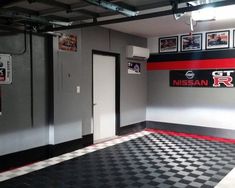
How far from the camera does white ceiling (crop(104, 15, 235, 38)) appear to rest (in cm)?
533

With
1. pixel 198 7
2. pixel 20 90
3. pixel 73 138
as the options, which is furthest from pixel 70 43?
pixel 198 7

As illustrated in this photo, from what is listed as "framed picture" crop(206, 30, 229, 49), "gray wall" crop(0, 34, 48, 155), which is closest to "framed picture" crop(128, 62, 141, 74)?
"framed picture" crop(206, 30, 229, 49)

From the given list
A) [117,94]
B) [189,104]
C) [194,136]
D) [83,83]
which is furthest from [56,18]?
[194,136]

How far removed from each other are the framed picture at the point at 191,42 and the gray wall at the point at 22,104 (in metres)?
4.02

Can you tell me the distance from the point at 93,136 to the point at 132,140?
988mm

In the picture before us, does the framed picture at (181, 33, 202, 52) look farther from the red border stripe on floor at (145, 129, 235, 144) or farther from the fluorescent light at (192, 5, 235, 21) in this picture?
the red border stripe on floor at (145, 129, 235, 144)

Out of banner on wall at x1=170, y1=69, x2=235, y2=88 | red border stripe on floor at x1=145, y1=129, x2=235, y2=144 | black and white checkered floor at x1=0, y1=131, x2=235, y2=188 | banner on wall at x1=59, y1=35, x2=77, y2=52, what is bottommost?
black and white checkered floor at x1=0, y1=131, x2=235, y2=188

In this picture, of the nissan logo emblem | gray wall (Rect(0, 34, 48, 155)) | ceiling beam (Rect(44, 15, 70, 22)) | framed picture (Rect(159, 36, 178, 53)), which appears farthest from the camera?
framed picture (Rect(159, 36, 178, 53))

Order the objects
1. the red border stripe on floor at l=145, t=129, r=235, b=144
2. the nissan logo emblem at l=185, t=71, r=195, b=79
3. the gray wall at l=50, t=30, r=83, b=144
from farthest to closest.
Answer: the nissan logo emblem at l=185, t=71, r=195, b=79, the red border stripe on floor at l=145, t=129, r=235, b=144, the gray wall at l=50, t=30, r=83, b=144

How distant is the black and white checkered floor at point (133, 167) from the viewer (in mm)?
3561

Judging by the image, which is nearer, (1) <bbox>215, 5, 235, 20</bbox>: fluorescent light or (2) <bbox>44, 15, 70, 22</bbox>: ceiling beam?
(2) <bbox>44, 15, 70, 22</bbox>: ceiling beam

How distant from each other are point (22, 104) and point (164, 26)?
12.0 feet

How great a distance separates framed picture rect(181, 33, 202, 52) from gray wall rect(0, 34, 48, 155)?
4023mm

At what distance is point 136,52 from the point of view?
674 cm
